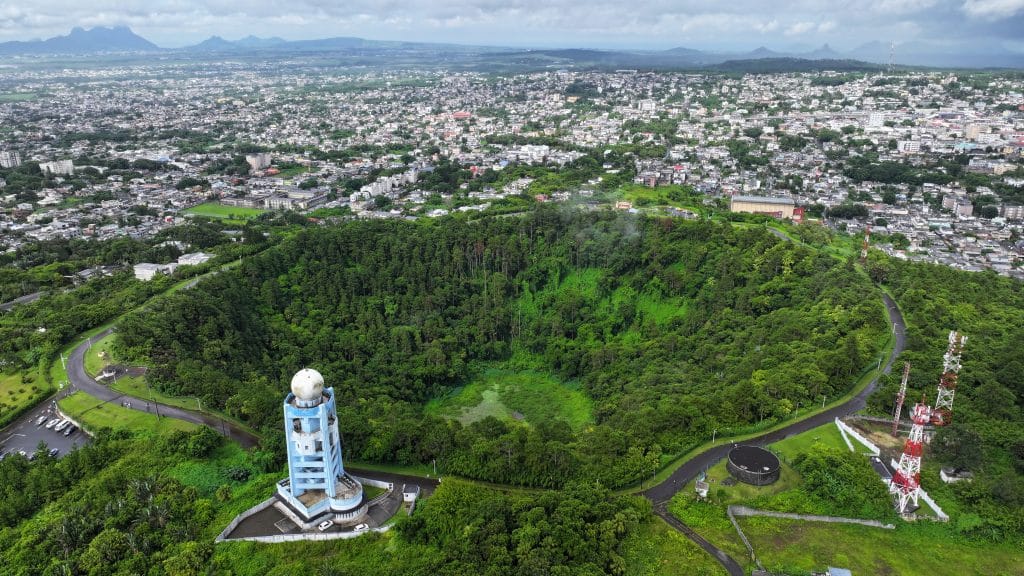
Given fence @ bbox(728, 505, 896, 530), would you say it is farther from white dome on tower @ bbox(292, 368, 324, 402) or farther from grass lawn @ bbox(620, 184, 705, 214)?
grass lawn @ bbox(620, 184, 705, 214)

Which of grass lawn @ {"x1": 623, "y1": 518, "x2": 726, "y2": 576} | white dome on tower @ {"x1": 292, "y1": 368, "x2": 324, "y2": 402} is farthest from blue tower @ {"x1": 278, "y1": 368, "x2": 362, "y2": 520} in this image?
grass lawn @ {"x1": 623, "y1": 518, "x2": 726, "y2": 576}

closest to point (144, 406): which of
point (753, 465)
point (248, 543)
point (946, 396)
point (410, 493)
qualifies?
point (248, 543)

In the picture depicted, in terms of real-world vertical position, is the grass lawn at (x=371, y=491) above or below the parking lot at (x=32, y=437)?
above

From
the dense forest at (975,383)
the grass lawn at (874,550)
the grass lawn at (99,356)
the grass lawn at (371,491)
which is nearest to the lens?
the grass lawn at (874,550)

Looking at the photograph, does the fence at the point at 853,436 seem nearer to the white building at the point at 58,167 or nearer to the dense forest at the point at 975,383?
the dense forest at the point at 975,383

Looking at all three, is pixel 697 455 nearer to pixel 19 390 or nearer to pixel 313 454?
pixel 313 454

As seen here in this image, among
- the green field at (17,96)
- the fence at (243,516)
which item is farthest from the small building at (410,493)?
the green field at (17,96)

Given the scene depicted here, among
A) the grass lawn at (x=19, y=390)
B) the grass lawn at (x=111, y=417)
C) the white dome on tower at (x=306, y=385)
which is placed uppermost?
the white dome on tower at (x=306, y=385)
